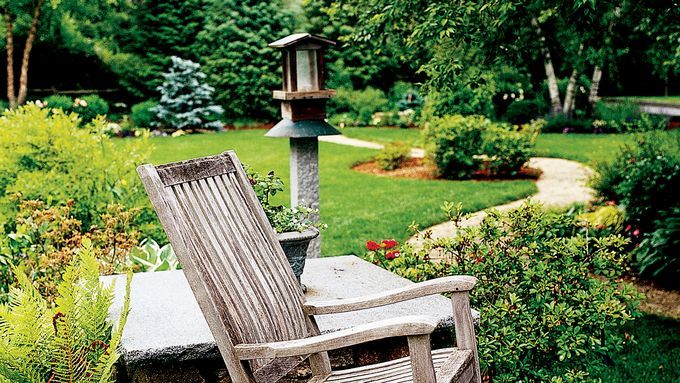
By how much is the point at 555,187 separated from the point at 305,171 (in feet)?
18.0

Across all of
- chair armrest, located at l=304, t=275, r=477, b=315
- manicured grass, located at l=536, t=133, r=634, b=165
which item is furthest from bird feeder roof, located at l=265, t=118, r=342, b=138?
manicured grass, located at l=536, t=133, r=634, b=165

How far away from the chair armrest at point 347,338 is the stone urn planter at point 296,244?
0.99 m

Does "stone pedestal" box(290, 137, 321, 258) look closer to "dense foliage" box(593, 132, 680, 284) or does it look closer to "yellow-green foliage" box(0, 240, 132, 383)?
"yellow-green foliage" box(0, 240, 132, 383)

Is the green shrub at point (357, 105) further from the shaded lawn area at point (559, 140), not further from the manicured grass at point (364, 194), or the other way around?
the manicured grass at point (364, 194)

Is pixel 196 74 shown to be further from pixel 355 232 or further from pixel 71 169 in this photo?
pixel 71 169

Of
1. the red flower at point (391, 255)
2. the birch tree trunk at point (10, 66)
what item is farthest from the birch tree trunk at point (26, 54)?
the red flower at point (391, 255)

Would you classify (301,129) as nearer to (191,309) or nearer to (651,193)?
(191,309)

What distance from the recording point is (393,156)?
11.4 meters

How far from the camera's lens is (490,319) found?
3537 millimetres

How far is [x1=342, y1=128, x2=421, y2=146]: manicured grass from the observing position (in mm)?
14586

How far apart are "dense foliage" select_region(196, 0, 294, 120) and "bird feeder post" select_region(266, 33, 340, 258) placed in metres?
13.4

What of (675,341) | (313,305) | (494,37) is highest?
(494,37)

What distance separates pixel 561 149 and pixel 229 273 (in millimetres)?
11300

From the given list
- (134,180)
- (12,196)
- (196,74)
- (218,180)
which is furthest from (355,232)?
(196,74)
